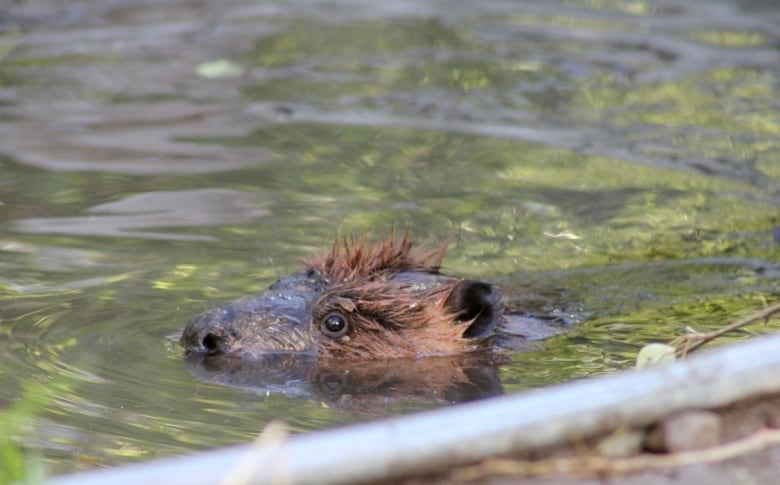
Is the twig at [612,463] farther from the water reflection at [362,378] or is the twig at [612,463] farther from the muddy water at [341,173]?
the water reflection at [362,378]

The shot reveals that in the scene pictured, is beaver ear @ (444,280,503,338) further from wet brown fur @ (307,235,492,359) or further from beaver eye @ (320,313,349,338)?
beaver eye @ (320,313,349,338)

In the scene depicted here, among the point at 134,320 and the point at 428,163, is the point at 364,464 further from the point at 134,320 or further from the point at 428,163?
the point at 428,163

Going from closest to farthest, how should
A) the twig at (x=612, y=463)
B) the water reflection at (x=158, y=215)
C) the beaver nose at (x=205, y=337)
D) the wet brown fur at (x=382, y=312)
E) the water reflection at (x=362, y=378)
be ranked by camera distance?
1. the twig at (x=612, y=463)
2. the water reflection at (x=362, y=378)
3. the beaver nose at (x=205, y=337)
4. the wet brown fur at (x=382, y=312)
5. the water reflection at (x=158, y=215)

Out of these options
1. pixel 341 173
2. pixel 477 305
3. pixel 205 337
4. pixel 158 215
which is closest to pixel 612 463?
pixel 477 305

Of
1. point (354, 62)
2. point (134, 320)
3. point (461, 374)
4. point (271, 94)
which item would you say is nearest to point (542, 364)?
point (461, 374)

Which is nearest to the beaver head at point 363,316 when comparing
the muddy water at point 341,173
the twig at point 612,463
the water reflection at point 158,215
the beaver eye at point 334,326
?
the beaver eye at point 334,326

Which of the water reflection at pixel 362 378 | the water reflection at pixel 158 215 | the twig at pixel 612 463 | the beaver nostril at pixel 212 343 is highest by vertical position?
the twig at pixel 612 463

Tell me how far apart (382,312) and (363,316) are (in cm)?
8

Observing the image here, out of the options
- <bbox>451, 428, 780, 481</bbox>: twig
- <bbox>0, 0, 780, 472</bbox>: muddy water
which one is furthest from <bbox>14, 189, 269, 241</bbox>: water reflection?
<bbox>451, 428, 780, 481</bbox>: twig

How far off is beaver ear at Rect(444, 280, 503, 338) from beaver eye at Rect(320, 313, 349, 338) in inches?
16.7

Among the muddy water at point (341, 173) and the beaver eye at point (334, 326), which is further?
the beaver eye at point (334, 326)

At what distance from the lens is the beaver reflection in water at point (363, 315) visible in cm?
532

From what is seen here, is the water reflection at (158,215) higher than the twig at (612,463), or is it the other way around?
the twig at (612,463)

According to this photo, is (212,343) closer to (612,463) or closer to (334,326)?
(334,326)
